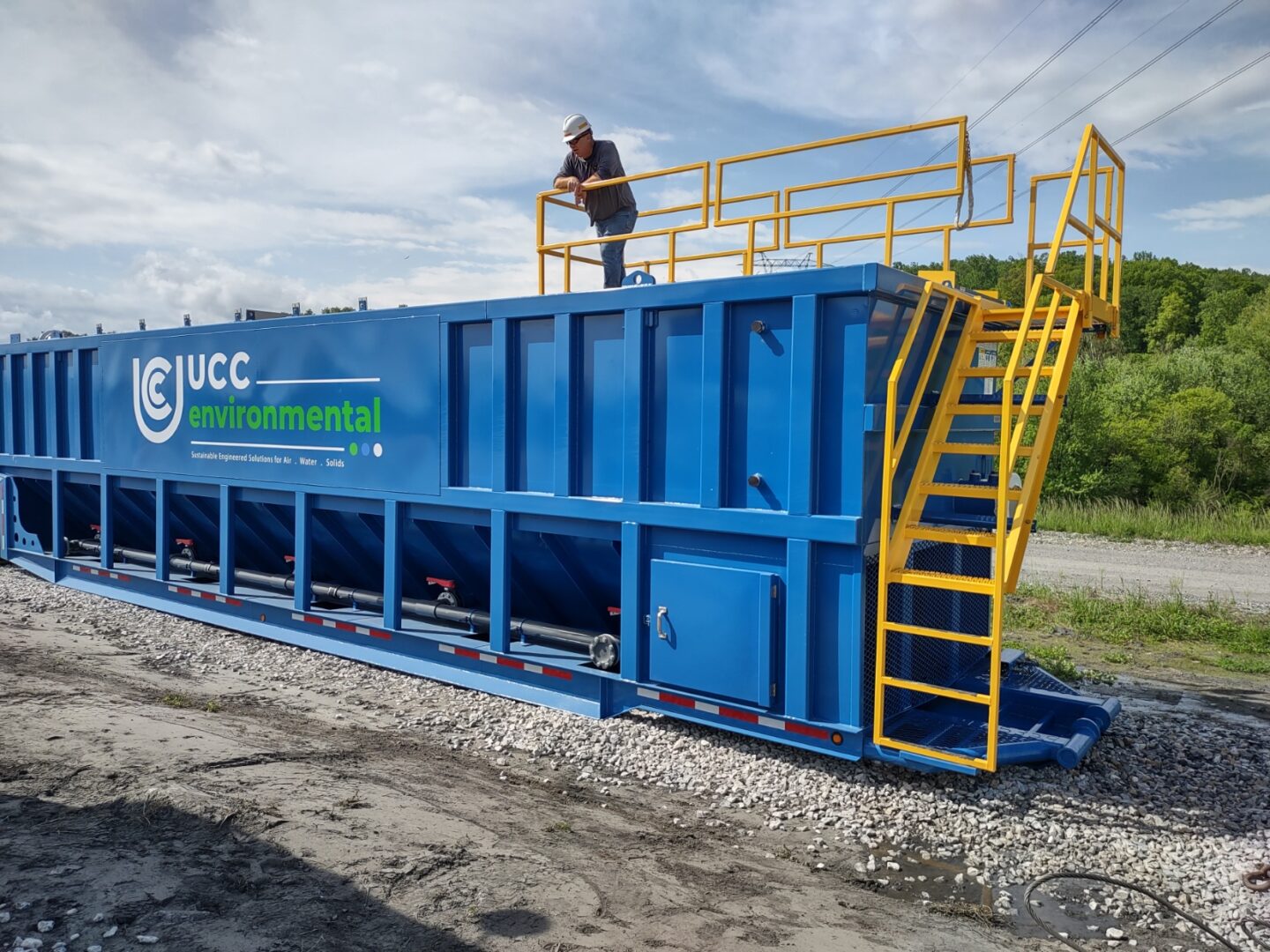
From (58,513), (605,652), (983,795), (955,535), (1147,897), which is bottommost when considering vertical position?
(1147,897)

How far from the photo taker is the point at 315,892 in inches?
171

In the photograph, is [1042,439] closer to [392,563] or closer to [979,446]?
[979,446]

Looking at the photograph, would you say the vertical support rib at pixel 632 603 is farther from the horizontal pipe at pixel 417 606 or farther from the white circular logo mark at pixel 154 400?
the white circular logo mark at pixel 154 400

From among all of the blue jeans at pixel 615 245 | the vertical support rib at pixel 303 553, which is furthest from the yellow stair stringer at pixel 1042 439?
the vertical support rib at pixel 303 553

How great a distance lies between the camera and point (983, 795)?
560cm

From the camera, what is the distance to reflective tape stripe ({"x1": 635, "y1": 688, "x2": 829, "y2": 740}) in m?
5.85

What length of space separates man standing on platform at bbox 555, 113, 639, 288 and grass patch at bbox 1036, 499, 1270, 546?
13462 millimetres

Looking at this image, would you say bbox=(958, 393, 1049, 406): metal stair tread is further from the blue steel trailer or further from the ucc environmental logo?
the ucc environmental logo

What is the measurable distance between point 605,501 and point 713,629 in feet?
3.98

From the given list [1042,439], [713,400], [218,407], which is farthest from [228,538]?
[1042,439]

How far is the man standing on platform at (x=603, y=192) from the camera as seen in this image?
7.65m

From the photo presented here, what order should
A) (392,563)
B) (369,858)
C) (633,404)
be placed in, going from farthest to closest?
(392,563) < (633,404) < (369,858)

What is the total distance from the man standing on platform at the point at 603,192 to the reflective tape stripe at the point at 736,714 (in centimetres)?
323

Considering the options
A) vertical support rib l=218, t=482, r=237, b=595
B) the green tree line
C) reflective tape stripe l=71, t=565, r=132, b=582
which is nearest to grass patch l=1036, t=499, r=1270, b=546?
the green tree line
